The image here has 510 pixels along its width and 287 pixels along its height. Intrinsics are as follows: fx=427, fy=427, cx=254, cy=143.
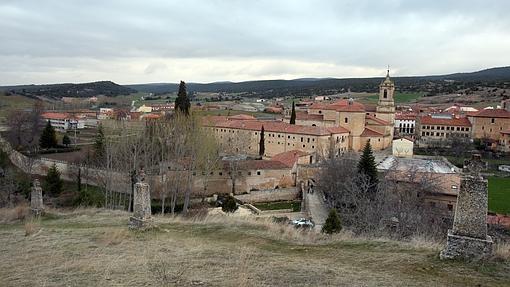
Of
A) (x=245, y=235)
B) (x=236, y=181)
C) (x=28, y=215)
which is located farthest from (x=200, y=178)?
(x=245, y=235)

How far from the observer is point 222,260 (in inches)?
345

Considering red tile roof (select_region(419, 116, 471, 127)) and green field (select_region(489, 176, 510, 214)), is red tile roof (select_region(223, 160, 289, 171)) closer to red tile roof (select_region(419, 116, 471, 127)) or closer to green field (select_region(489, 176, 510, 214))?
green field (select_region(489, 176, 510, 214))

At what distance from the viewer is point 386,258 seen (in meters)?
8.70

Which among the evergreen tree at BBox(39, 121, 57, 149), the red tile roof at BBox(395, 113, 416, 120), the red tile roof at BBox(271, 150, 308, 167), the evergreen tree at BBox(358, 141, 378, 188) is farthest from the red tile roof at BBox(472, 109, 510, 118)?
the evergreen tree at BBox(39, 121, 57, 149)

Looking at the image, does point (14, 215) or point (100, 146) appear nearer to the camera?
point (14, 215)

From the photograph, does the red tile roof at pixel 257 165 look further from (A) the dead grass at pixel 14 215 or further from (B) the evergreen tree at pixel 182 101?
(A) the dead grass at pixel 14 215

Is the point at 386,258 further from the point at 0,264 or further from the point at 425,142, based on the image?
the point at 425,142

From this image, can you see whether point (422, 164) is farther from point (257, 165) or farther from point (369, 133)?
point (257, 165)

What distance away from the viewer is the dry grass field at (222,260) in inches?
293

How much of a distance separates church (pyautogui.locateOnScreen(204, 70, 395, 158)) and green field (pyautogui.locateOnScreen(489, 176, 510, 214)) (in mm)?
13402

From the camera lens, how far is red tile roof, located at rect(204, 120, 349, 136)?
4366 centimetres

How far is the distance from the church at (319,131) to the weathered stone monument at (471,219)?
33403 millimetres

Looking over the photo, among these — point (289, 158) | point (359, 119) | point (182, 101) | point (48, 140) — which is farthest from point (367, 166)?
point (48, 140)

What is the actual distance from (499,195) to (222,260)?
3218 centimetres
